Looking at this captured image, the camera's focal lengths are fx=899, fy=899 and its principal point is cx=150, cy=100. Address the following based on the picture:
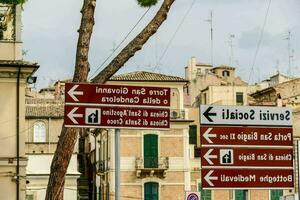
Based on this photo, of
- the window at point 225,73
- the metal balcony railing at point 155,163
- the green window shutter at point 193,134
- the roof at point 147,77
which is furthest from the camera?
the window at point 225,73

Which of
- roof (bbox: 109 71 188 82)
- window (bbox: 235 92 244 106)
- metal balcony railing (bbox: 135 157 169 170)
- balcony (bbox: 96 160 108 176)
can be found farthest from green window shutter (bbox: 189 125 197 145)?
window (bbox: 235 92 244 106)

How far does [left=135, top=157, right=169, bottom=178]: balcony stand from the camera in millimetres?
46125

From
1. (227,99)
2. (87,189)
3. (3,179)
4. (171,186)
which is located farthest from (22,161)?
→ (227,99)

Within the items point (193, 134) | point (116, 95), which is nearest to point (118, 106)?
point (116, 95)

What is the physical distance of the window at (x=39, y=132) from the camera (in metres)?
52.5

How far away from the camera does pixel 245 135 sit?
1088 centimetres

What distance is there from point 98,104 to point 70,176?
31.6 m

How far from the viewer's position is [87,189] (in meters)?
52.6

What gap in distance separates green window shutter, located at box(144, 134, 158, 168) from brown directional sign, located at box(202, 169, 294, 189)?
115ft

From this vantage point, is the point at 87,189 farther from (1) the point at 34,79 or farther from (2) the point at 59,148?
(2) the point at 59,148

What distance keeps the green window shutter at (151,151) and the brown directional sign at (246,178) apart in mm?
35203

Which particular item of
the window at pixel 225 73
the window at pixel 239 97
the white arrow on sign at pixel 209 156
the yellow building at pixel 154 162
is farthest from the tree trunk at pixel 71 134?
the window at pixel 225 73

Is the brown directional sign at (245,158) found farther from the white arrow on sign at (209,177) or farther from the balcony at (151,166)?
the balcony at (151,166)

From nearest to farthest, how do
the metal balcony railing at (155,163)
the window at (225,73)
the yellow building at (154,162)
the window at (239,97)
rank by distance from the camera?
the yellow building at (154,162)
the metal balcony railing at (155,163)
the window at (239,97)
the window at (225,73)
